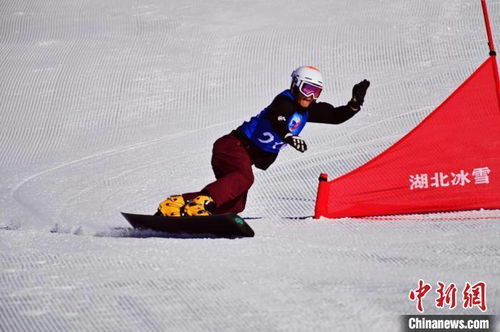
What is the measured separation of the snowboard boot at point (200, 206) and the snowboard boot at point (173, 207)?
4cm

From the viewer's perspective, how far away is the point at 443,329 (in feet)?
9.64

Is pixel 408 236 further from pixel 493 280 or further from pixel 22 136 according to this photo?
pixel 22 136

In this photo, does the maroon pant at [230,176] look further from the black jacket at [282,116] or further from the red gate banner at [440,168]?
the red gate banner at [440,168]

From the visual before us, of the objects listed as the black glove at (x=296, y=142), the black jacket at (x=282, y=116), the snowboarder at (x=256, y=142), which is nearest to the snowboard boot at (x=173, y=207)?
the snowboarder at (x=256, y=142)

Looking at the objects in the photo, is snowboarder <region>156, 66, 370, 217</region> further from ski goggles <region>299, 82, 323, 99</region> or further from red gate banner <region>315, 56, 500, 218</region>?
red gate banner <region>315, 56, 500, 218</region>

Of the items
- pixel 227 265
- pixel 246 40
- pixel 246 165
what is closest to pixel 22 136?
pixel 246 40

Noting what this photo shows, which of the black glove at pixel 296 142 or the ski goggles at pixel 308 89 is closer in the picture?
the black glove at pixel 296 142

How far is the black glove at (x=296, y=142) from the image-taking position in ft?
15.1

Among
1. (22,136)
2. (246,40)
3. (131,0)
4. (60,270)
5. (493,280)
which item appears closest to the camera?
(493,280)

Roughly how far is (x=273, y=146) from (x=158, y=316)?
7.26ft

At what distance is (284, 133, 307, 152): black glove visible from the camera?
4594mm

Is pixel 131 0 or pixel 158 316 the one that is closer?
pixel 158 316

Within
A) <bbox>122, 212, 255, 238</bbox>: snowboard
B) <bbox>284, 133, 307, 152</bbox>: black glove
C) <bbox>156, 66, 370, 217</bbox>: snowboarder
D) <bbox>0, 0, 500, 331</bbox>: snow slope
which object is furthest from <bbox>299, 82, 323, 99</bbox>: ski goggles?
<bbox>122, 212, 255, 238</bbox>: snowboard

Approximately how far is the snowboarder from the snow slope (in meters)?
0.29
